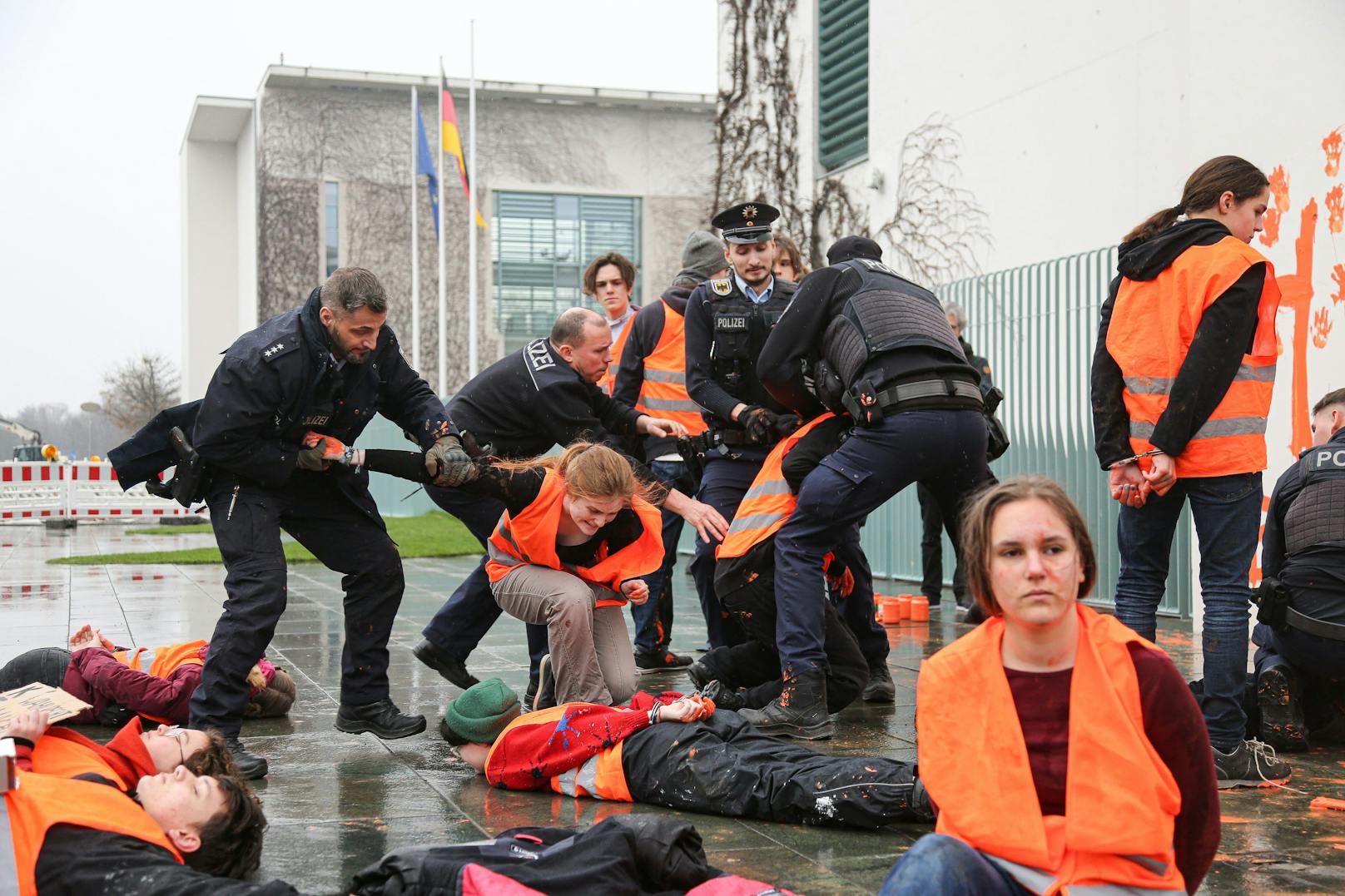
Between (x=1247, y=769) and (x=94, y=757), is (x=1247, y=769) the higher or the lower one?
the lower one

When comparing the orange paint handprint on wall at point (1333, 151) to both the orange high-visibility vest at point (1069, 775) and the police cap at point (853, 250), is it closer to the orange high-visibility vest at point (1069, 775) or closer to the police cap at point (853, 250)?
the police cap at point (853, 250)

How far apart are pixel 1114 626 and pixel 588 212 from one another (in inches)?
1209

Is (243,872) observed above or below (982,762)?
below

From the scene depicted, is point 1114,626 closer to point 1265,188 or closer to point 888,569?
point 1265,188

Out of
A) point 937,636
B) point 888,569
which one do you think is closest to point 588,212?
point 888,569

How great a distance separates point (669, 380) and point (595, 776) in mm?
3479

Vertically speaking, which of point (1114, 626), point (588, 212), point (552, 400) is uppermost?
point (588, 212)

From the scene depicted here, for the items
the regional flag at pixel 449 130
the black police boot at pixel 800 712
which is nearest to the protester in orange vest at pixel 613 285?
the black police boot at pixel 800 712

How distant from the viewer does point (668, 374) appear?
7.42m

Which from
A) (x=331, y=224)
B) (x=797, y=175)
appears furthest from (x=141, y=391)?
(x=797, y=175)

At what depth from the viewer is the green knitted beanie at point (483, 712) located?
15.3 ft

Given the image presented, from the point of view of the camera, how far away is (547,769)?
431 cm

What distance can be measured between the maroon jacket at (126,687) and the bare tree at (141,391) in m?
43.3

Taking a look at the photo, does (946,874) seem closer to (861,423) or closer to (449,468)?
(861,423)
